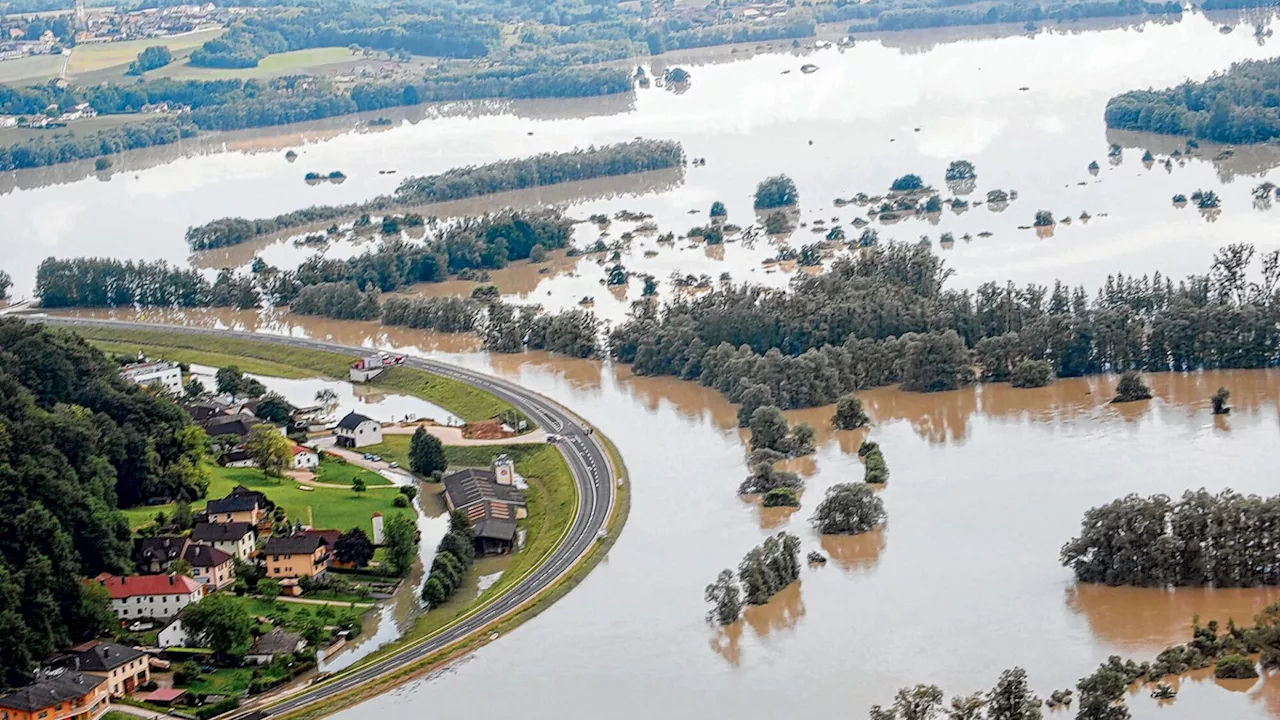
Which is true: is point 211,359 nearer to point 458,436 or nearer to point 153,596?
point 458,436

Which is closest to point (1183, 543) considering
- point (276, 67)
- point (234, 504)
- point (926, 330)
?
point (926, 330)

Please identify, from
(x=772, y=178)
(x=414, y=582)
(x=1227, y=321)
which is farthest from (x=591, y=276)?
(x=414, y=582)

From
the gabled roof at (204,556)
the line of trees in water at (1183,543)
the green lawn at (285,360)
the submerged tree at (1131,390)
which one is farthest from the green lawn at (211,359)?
the line of trees in water at (1183,543)

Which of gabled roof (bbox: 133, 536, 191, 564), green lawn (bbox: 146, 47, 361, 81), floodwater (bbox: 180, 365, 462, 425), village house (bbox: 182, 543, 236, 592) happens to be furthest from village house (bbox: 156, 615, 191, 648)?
green lawn (bbox: 146, 47, 361, 81)

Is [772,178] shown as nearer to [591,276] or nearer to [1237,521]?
[591,276]

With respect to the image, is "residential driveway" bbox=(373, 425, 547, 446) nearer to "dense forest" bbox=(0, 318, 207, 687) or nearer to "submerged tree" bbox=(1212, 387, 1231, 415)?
"dense forest" bbox=(0, 318, 207, 687)
